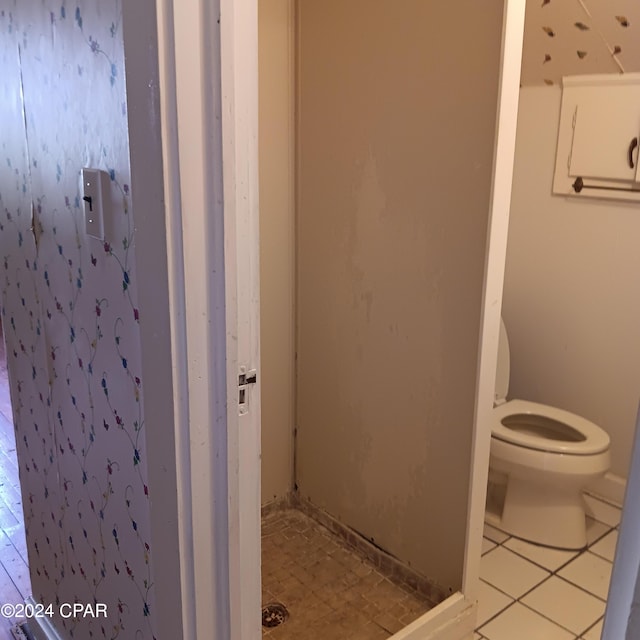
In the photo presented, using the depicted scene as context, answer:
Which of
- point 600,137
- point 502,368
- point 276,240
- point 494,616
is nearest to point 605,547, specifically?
point 494,616

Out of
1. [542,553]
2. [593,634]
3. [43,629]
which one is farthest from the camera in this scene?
[542,553]

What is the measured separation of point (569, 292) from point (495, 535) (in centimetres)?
96

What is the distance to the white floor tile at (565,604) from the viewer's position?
1.95 meters

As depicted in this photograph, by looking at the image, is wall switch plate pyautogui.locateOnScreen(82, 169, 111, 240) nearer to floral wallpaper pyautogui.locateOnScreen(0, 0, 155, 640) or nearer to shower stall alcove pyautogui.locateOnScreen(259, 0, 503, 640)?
floral wallpaper pyautogui.locateOnScreen(0, 0, 155, 640)

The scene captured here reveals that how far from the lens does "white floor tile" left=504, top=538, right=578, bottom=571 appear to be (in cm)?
224

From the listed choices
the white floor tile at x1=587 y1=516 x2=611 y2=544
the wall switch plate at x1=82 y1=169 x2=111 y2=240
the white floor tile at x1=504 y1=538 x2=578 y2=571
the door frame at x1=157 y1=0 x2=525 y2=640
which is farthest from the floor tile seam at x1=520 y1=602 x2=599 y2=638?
the wall switch plate at x1=82 y1=169 x2=111 y2=240

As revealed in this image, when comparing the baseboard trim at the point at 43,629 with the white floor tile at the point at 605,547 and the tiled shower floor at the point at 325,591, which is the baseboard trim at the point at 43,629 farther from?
the white floor tile at the point at 605,547

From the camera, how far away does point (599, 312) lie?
251cm

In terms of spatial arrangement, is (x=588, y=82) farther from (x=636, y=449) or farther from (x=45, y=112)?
(x=636, y=449)

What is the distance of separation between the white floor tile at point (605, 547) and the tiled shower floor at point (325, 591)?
721 mm

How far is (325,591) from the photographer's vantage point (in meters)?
2.02

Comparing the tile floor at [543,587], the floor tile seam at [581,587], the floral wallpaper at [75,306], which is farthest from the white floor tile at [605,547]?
the floral wallpaper at [75,306]

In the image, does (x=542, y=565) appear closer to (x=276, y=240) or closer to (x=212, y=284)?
(x=276, y=240)

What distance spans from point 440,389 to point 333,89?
959 mm
